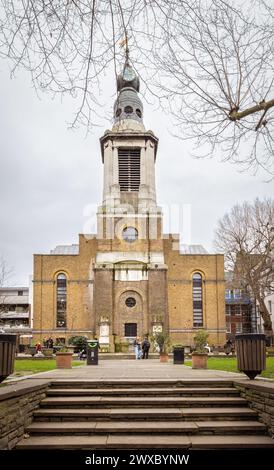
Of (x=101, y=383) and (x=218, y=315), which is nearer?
(x=101, y=383)

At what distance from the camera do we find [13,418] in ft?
22.3

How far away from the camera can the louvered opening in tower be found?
46406 millimetres

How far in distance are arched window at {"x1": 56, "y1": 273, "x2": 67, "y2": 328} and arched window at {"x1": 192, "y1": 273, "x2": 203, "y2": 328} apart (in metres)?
11.6

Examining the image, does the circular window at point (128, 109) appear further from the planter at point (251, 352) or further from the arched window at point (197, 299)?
the planter at point (251, 352)

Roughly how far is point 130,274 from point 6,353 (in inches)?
1431

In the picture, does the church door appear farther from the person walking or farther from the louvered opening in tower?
the louvered opening in tower

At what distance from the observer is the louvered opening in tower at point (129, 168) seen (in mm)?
46406

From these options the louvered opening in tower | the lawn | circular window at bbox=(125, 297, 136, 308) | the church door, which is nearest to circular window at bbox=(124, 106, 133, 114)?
the louvered opening in tower

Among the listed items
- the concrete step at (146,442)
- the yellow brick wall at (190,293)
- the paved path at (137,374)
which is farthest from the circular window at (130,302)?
the concrete step at (146,442)
